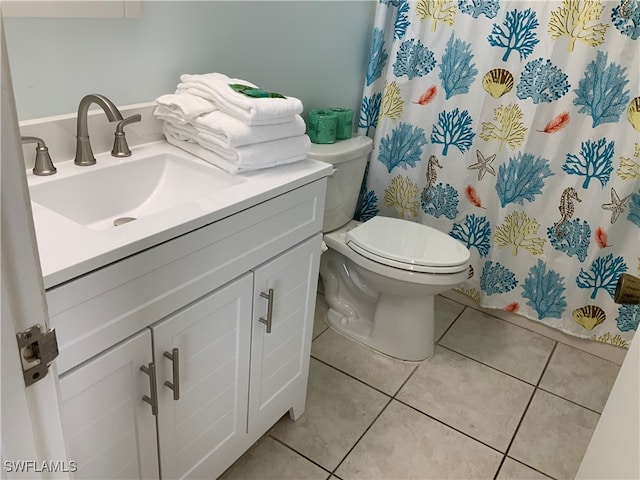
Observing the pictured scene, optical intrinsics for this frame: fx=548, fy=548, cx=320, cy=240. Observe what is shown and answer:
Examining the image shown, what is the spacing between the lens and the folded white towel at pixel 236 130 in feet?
4.08

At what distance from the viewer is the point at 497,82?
2.04m

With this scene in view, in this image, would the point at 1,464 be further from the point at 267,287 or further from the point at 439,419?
the point at 439,419

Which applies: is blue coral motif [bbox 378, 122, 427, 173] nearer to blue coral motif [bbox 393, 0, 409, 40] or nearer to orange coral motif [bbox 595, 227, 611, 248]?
blue coral motif [bbox 393, 0, 409, 40]

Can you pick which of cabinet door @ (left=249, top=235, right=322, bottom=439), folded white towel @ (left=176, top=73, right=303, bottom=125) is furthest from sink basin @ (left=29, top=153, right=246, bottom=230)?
cabinet door @ (left=249, top=235, right=322, bottom=439)

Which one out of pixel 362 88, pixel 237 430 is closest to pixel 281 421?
pixel 237 430

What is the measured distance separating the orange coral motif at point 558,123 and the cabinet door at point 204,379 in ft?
4.33

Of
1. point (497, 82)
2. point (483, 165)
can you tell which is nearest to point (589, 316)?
point (483, 165)

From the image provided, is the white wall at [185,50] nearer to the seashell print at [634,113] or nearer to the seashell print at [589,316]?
the seashell print at [634,113]

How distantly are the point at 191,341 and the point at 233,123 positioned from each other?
1.63 ft

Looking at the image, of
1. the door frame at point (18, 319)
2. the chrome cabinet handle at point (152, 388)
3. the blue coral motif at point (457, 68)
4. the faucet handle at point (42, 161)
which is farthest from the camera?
the blue coral motif at point (457, 68)

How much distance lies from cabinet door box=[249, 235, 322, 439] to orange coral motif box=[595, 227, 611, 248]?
114 cm

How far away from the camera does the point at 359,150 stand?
2.06m

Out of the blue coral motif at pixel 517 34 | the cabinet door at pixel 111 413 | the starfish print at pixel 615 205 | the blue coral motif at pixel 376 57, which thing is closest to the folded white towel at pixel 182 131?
the cabinet door at pixel 111 413

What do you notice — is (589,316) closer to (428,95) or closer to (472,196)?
(472,196)
